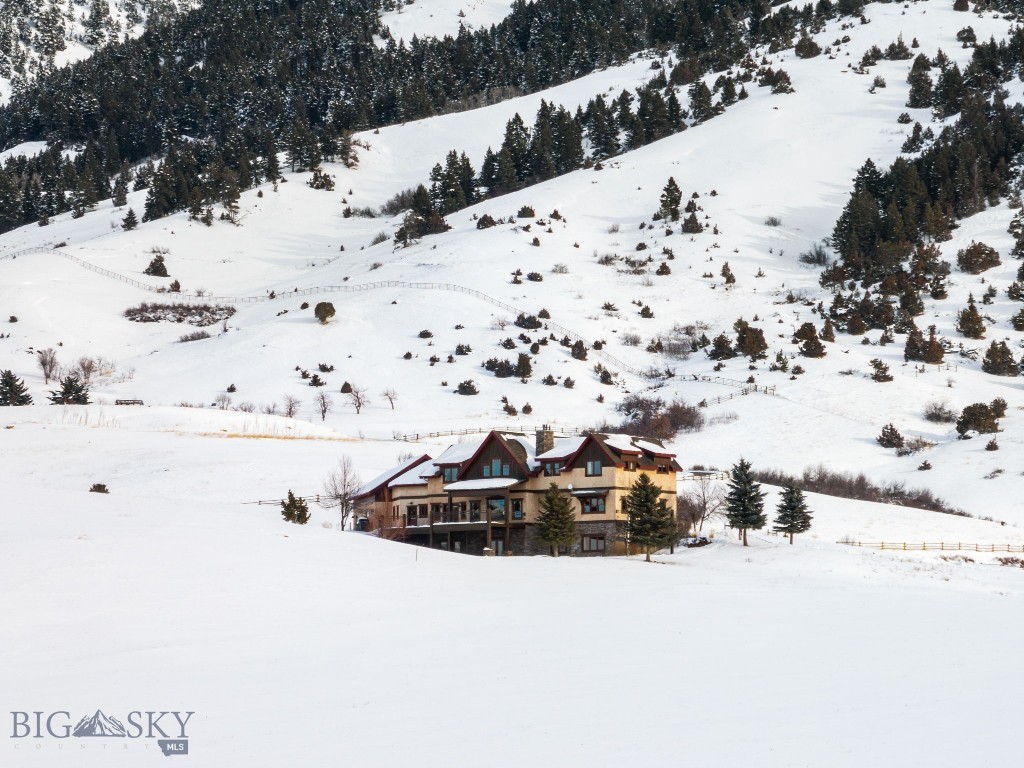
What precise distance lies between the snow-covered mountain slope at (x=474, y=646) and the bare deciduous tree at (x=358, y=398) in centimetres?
3178

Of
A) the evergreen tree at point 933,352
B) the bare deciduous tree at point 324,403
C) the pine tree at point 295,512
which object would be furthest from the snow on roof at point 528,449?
the evergreen tree at point 933,352

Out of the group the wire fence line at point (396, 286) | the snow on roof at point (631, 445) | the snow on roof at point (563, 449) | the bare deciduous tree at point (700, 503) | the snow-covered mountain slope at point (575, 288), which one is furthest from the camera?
the wire fence line at point (396, 286)

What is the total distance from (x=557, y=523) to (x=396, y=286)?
56129 millimetres

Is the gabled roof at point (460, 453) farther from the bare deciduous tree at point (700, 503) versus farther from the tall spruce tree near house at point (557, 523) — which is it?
the bare deciduous tree at point (700, 503)

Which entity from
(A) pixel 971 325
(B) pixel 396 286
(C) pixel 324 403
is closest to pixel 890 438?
(A) pixel 971 325

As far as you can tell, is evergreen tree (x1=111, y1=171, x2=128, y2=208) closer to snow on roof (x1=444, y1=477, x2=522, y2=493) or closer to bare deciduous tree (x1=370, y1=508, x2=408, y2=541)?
bare deciduous tree (x1=370, y1=508, x2=408, y2=541)

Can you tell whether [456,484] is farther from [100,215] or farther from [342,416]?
[100,215]

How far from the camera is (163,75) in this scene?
17062 cm

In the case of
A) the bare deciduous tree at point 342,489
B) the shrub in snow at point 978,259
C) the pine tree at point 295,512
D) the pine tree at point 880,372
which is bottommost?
the pine tree at point 295,512

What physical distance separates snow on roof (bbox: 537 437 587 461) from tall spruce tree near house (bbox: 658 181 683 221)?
63.8 metres

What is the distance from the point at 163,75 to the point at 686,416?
146m

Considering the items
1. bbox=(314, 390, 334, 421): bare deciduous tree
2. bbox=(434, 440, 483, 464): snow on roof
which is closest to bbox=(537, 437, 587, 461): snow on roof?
bbox=(434, 440, 483, 464): snow on roof

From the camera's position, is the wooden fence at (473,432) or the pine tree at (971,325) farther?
the pine tree at (971,325)

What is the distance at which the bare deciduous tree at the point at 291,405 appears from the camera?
6825 centimetres
